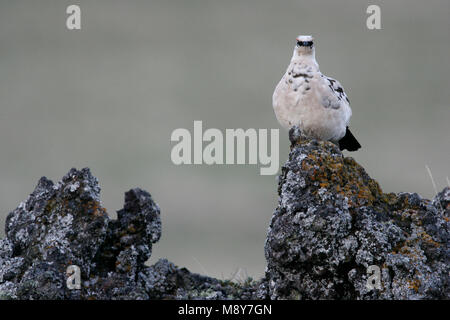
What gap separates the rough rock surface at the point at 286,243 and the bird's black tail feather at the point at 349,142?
258cm

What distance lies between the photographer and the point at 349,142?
11.7 meters

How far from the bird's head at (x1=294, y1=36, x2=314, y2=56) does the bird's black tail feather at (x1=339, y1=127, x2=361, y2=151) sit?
1.79 meters

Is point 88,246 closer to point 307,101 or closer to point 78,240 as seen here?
point 78,240

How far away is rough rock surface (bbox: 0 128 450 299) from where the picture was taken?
7648mm

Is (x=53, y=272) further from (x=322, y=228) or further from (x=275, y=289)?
(x=322, y=228)

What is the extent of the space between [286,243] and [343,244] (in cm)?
60

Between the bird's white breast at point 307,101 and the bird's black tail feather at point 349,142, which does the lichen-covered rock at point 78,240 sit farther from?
the bird's black tail feather at point 349,142

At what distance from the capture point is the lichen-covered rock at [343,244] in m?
7.54

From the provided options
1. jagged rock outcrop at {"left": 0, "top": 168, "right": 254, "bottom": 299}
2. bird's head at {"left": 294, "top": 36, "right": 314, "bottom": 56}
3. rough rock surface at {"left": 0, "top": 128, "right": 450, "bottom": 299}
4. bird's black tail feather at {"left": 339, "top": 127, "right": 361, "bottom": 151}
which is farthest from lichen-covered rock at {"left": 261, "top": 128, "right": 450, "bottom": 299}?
bird's black tail feather at {"left": 339, "top": 127, "right": 361, "bottom": 151}

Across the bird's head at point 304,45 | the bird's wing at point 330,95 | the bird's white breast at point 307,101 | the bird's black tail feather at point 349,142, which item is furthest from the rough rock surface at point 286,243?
the bird's black tail feather at point 349,142

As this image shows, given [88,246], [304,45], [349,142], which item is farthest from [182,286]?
[349,142]

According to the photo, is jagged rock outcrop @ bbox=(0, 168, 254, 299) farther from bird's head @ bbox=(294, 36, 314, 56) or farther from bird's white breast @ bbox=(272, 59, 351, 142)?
bird's head @ bbox=(294, 36, 314, 56)

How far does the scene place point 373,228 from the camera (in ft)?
25.4
